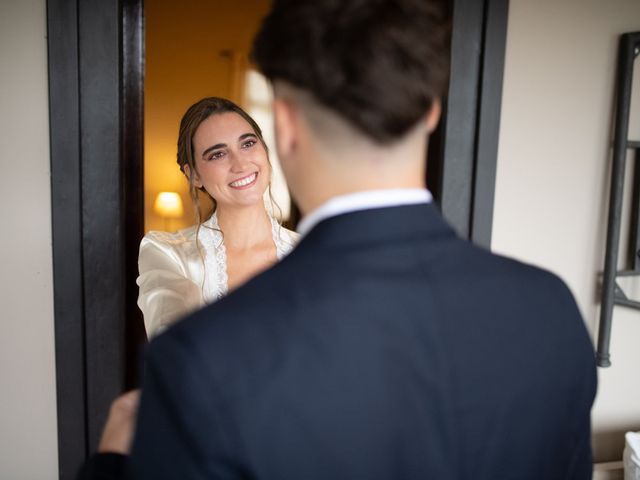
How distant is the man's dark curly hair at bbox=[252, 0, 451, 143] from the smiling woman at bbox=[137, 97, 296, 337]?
1178 millimetres

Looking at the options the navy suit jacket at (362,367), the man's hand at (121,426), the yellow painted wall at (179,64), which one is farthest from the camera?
the yellow painted wall at (179,64)

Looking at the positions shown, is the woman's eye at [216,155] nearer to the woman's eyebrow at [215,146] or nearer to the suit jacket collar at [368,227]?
the woman's eyebrow at [215,146]

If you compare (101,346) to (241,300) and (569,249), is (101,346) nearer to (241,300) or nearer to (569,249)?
(241,300)

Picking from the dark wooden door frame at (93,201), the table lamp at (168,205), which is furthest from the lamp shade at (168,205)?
the dark wooden door frame at (93,201)

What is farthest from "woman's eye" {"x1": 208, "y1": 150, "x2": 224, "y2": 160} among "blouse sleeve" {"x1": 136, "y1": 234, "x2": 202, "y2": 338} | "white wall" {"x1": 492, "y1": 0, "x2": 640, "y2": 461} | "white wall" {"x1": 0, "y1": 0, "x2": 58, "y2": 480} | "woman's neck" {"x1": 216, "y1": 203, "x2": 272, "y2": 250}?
"white wall" {"x1": 492, "y1": 0, "x2": 640, "y2": 461}

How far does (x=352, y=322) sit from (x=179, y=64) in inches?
181

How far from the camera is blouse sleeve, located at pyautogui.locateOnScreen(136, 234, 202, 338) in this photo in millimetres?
1319

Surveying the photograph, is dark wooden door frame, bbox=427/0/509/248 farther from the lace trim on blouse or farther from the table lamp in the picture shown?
the table lamp

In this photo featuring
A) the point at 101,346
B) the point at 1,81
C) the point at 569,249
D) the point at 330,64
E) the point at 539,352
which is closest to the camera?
the point at 330,64

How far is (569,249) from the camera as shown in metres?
1.89

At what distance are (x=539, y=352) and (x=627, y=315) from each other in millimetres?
1522

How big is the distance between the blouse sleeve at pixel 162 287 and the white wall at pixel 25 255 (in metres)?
0.27

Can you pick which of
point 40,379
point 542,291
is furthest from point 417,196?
point 40,379

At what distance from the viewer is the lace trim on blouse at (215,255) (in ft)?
5.65
